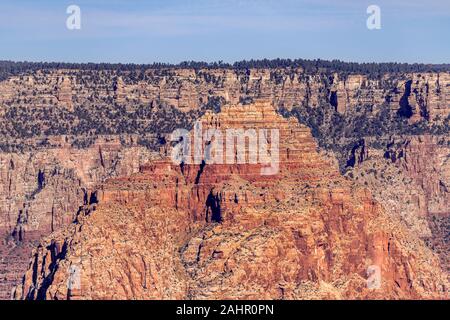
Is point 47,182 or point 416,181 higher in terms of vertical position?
point 47,182

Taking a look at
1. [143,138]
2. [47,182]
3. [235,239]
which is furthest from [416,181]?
[235,239]

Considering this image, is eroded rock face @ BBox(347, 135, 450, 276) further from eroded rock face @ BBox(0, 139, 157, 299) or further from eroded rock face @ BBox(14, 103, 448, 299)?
eroded rock face @ BBox(14, 103, 448, 299)

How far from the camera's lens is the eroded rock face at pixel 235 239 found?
122m

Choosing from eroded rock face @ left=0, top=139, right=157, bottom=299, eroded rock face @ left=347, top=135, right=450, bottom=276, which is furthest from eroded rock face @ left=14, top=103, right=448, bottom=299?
eroded rock face @ left=0, top=139, right=157, bottom=299

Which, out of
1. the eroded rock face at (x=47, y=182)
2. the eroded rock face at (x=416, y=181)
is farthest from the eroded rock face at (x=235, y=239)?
the eroded rock face at (x=47, y=182)

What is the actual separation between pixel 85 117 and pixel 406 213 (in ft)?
106

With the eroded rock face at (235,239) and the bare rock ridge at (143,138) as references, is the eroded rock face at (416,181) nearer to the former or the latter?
the bare rock ridge at (143,138)

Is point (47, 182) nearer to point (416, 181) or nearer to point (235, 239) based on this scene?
point (416, 181)

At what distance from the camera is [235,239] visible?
125 m

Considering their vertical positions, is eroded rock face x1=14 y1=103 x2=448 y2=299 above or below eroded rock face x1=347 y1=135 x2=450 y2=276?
above

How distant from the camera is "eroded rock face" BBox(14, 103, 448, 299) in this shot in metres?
122
